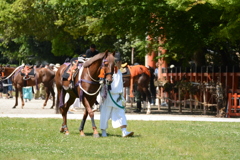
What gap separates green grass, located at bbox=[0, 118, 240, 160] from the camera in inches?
424

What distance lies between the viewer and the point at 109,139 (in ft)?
44.1

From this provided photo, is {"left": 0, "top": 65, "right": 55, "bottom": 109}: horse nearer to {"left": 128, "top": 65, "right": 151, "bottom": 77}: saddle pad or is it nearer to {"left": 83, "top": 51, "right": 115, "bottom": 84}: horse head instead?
{"left": 128, "top": 65, "right": 151, "bottom": 77}: saddle pad

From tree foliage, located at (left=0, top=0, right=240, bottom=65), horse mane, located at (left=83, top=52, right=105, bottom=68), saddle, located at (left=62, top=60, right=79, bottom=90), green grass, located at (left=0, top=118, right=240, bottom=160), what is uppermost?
tree foliage, located at (left=0, top=0, right=240, bottom=65)

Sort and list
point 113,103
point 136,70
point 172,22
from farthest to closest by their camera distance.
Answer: point 136,70 → point 172,22 → point 113,103

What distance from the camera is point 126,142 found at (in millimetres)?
12828

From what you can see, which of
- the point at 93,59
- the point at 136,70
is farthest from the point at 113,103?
the point at 136,70

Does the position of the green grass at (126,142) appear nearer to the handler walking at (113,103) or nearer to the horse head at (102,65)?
the handler walking at (113,103)

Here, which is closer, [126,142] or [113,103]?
[126,142]

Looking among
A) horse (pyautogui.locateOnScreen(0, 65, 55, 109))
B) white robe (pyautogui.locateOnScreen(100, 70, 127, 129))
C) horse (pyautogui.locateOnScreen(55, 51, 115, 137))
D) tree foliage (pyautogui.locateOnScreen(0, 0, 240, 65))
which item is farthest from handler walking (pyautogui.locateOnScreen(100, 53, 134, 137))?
horse (pyautogui.locateOnScreen(0, 65, 55, 109))

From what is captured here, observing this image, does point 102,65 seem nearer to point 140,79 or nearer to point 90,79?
point 90,79

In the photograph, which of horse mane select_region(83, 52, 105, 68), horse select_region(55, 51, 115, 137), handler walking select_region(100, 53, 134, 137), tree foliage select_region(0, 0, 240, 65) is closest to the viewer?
horse select_region(55, 51, 115, 137)

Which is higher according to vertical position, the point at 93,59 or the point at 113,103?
the point at 93,59

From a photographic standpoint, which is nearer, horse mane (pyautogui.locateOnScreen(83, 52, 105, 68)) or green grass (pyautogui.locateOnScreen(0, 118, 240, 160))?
green grass (pyautogui.locateOnScreen(0, 118, 240, 160))

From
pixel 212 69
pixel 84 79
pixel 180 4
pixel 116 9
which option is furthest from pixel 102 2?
pixel 84 79
